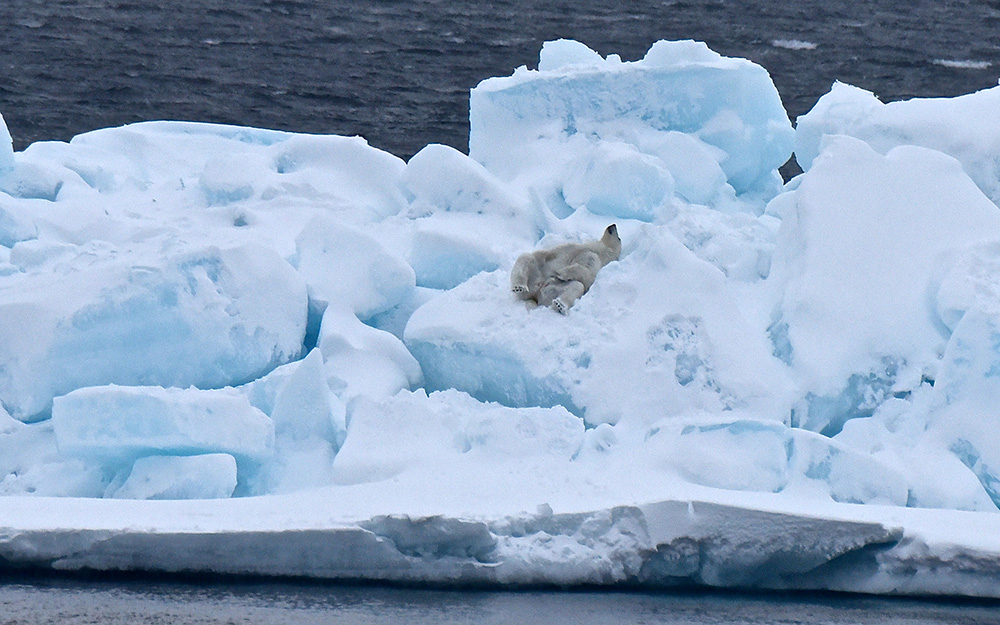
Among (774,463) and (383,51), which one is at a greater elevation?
(774,463)

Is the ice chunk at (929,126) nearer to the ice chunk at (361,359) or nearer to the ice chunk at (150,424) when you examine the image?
the ice chunk at (361,359)

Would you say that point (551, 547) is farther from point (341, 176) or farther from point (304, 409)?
point (341, 176)

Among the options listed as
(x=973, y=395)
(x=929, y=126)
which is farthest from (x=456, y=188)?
(x=973, y=395)

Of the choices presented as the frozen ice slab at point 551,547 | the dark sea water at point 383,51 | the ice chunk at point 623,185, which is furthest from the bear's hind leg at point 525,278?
the dark sea water at point 383,51

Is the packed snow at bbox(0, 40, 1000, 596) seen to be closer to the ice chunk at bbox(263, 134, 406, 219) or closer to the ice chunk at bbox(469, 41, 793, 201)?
the ice chunk at bbox(263, 134, 406, 219)

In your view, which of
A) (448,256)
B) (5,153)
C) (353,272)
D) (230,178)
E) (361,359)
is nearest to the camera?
(361,359)

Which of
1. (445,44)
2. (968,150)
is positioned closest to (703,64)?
(968,150)
